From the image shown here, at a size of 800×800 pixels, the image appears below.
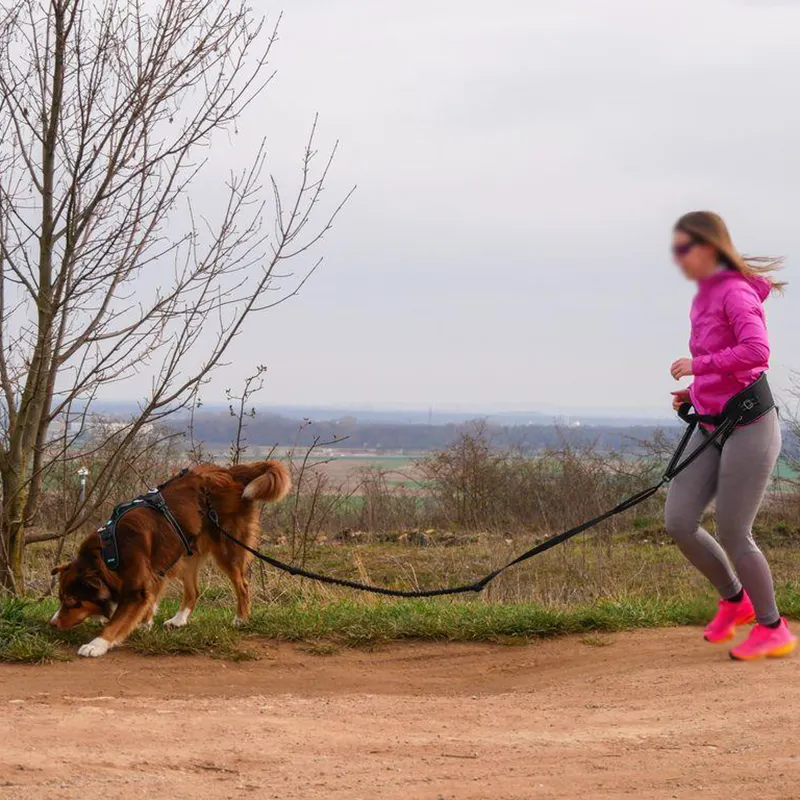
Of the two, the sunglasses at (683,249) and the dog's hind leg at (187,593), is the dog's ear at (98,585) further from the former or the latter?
the sunglasses at (683,249)

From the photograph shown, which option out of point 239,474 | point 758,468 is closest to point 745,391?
point 758,468

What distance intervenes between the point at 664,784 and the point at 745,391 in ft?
7.72

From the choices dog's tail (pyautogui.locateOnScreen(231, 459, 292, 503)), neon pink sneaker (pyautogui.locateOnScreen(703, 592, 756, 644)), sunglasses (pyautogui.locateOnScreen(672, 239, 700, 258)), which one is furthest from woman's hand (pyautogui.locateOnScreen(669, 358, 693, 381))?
dog's tail (pyautogui.locateOnScreen(231, 459, 292, 503))

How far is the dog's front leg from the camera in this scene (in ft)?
21.2

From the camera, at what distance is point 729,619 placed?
636cm

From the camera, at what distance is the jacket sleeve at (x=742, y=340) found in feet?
17.8

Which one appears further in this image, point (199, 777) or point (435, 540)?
point (435, 540)

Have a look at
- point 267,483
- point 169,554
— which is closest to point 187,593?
point 169,554

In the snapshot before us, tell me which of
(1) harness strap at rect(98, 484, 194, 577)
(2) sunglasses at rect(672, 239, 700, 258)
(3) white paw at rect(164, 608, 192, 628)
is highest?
(2) sunglasses at rect(672, 239, 700, 258)

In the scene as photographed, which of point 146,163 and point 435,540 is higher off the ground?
point 146,163

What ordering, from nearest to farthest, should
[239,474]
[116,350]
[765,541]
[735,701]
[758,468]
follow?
[735,701]
[758,468]
[239,474]
[116,350]
[765,541]

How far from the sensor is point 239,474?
775 centimetres

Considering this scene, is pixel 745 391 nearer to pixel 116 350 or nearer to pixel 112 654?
pixel 112 654

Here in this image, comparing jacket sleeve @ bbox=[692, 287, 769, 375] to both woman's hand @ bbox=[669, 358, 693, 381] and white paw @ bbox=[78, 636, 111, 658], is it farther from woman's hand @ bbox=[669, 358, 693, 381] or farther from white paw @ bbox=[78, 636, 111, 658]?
white paw @ bbox=[78, 636, 111, 658]
